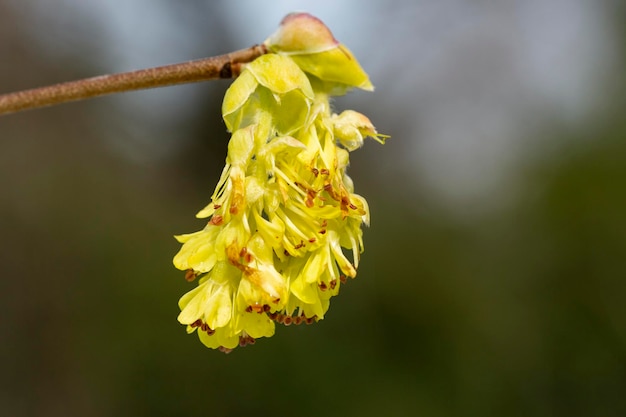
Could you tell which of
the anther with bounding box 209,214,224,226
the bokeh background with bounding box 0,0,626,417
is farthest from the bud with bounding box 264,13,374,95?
the bokeh background with bounding box 0,0,626,417

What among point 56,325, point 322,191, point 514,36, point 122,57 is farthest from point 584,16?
point 322,191

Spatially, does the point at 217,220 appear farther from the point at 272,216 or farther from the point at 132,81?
the point at 132,81

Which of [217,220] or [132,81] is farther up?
[132,81]

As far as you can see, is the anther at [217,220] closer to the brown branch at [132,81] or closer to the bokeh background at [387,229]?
the brown branch at [132,81]

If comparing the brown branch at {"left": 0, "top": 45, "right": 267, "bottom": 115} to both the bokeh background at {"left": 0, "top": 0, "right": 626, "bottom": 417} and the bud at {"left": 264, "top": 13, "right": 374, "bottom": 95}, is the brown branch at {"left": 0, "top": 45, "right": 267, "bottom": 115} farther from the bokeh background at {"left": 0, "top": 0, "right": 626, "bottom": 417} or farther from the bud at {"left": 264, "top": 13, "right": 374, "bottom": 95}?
the bokeh background at {"left": 0, "top": 0, "right": 626, "bottom": 417}

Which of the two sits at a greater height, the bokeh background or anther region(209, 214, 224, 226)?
the bokeh background

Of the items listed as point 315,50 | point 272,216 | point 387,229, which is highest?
point 387,229

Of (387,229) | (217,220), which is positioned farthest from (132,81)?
(387,229)

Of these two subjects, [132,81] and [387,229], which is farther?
[387,229]

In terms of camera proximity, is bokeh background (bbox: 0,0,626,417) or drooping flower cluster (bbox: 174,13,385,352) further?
bokeh background (bbox: 0,0,626,417)
